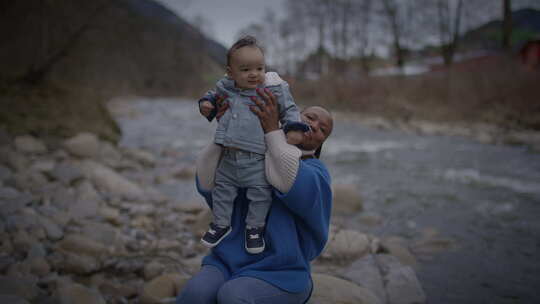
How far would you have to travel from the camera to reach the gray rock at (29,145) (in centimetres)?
602

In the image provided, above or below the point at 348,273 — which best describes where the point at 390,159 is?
below

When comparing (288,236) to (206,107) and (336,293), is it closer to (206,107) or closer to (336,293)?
(206,107)

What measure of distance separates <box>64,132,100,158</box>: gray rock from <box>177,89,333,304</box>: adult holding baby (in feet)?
18.2

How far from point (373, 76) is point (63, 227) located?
577 inches

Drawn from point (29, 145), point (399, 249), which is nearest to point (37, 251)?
point (399, 249)

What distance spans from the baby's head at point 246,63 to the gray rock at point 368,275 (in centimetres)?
194

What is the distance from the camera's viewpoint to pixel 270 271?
1.67 metres

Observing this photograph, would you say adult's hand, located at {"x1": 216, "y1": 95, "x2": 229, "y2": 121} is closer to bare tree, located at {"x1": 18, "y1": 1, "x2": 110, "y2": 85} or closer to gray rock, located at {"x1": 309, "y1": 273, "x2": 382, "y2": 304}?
gray rock, located at {"x1": 309, "y1": 273, "x2": 382, "y2": 304}

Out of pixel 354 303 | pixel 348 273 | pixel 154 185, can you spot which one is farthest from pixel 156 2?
pixel 354 303

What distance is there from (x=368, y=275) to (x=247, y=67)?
2.22 metres

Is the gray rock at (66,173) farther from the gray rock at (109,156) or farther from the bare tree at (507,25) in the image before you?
the bare tree at (507,25)

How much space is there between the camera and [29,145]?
6.13 m

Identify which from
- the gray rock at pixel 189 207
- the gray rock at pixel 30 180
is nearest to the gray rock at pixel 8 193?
the gray rock at pixel 30 180

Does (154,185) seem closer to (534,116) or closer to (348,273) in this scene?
(348,273)
